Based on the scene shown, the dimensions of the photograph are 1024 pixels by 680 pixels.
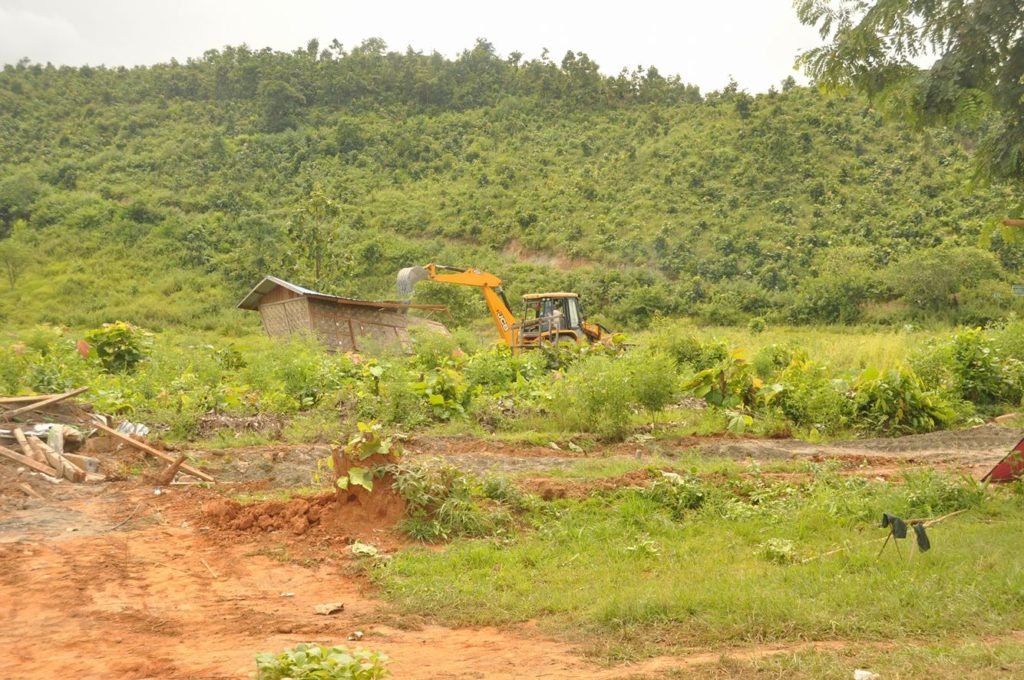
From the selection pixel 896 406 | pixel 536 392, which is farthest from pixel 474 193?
pixel 896 406

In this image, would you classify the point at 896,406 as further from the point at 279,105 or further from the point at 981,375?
the point at 279,105

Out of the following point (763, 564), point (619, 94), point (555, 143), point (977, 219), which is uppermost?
point (619, 94)

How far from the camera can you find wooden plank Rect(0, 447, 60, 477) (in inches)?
356

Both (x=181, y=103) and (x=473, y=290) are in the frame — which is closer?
(x=473, y=290)

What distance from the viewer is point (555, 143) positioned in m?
53.4

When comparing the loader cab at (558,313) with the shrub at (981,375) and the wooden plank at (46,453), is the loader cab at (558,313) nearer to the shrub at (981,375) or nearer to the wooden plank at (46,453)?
the shrub at (981,375)

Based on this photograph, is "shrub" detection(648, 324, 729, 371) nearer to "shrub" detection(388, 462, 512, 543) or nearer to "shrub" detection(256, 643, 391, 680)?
"shrub" detection(388, 462, 512, 543)

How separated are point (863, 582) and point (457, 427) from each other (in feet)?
25.4

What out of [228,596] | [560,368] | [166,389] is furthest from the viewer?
[560,368]

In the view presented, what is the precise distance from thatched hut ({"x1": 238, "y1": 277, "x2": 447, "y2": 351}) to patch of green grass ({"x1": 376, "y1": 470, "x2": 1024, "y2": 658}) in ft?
46.0

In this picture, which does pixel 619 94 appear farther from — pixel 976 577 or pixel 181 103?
pixel 976 577

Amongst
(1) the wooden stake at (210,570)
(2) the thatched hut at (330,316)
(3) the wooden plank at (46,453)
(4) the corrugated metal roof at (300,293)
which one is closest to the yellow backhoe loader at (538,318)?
(4) the corrugated metal roof at (300,293)

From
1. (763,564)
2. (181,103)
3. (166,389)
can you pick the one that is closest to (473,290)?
(166,389)

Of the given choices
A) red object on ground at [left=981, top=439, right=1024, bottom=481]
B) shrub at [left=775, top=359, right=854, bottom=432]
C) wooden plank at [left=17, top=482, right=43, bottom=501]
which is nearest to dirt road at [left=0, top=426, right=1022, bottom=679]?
wooden plank at [left=17, top=482, right=43, bottom=501]
